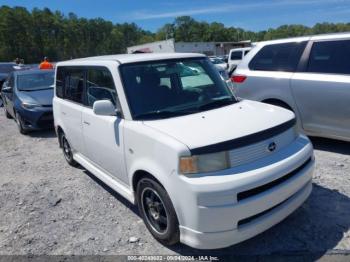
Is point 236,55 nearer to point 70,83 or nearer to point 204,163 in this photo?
point 70,83

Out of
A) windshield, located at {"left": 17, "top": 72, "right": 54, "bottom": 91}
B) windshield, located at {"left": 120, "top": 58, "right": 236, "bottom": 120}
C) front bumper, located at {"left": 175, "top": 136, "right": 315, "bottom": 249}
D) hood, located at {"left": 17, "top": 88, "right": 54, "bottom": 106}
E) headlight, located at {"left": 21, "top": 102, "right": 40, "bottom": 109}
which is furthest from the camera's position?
windshield, located at {"left": 17, "top": 72, "right": 54, "bottom": 91}

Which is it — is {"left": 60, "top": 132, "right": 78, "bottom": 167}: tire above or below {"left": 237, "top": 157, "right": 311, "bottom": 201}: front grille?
below

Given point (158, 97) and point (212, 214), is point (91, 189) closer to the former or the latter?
point (158, 97)

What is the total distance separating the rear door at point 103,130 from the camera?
3590 millimetres

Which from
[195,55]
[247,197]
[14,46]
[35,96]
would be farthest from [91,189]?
[14,46]

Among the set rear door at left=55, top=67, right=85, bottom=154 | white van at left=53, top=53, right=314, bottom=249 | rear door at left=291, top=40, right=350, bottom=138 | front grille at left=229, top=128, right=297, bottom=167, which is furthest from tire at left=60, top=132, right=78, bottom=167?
rear door at left=291, top=40, right=350, bottom=138

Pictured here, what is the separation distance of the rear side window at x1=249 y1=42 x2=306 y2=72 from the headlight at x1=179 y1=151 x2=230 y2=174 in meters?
3.41

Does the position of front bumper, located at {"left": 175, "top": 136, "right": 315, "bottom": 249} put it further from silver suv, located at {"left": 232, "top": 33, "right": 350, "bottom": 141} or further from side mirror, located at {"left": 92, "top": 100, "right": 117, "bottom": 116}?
silver suv, located at {"left": 232, "top": 33, "right": 350, "bottom": 141}

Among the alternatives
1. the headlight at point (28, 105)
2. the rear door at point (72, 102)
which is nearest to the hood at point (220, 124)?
the rear door at point (72, 102)

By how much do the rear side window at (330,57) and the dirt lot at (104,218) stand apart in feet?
4.40

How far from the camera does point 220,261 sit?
299 cm

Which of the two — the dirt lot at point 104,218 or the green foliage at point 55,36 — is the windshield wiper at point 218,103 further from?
the green foliage at point 55,36

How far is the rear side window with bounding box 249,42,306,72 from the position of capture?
5516 millimetres

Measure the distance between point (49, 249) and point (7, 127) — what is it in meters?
7.43
